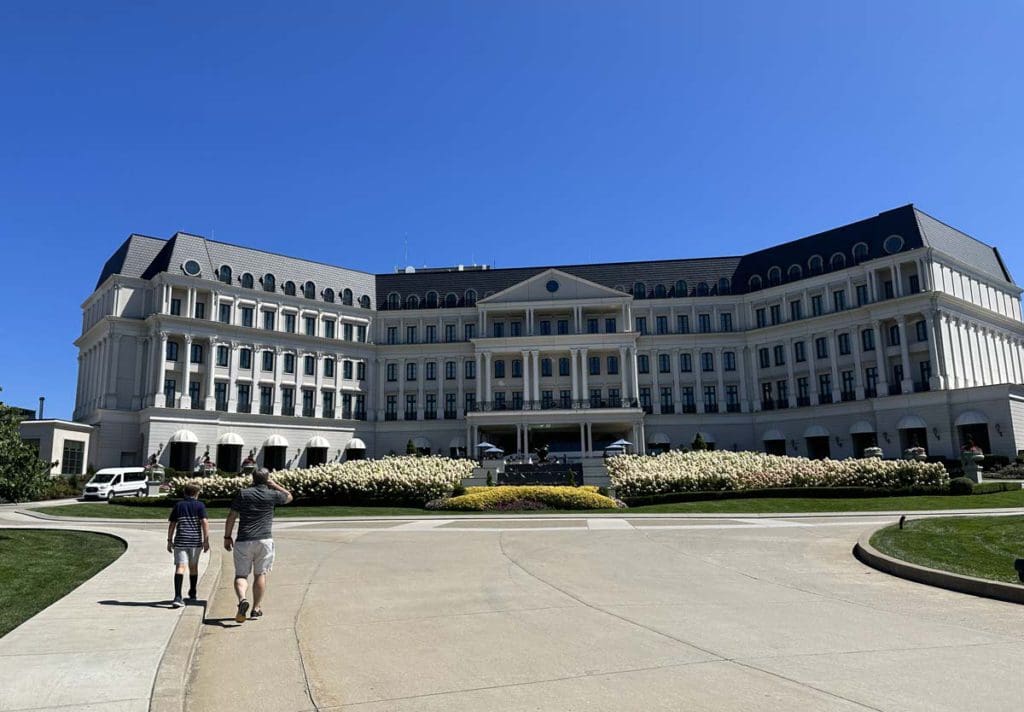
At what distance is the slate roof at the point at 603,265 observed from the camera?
216 feet

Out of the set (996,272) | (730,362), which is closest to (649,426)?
(730,362)

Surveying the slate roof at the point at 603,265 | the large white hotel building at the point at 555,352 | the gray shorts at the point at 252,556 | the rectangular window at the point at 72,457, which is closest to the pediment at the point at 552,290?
the large white hotel building at the point at 555,352

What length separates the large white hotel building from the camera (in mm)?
61969

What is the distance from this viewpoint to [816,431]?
66312 millimetres

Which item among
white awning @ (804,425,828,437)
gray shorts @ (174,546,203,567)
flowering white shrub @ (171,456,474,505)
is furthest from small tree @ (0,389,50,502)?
white awning @ (804,425,828,437)

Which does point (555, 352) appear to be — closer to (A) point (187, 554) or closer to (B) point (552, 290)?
(B) point (552, 290)

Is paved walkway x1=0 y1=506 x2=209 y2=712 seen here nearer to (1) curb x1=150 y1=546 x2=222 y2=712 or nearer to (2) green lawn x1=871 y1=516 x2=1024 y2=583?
(1) curb x1=150 y1=546 x2=222 y2=712

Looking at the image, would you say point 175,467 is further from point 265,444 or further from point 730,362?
point 730,362

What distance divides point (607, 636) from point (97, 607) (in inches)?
298

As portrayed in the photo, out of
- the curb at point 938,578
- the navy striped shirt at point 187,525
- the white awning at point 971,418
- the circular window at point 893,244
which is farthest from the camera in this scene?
the circular window at point 893,244

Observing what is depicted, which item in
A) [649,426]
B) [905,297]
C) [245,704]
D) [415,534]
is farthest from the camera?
[649,426]

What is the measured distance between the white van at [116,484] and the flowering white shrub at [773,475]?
1151 inches

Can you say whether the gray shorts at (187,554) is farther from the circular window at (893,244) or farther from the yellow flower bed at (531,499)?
the circular window at (893,244)

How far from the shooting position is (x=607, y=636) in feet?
30.5
